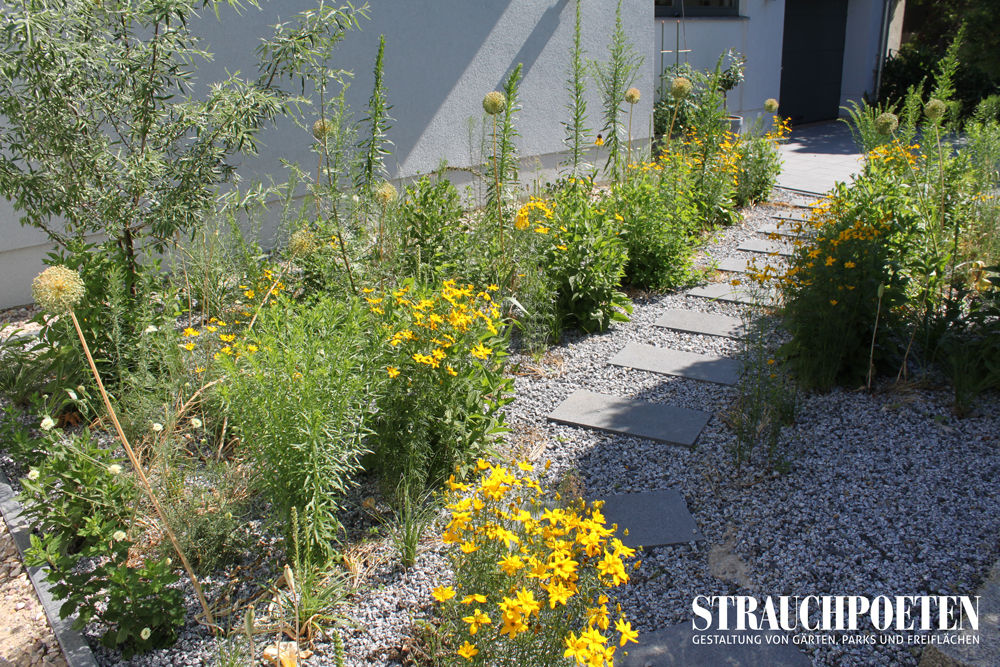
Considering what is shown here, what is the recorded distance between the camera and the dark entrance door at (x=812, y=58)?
1361cm

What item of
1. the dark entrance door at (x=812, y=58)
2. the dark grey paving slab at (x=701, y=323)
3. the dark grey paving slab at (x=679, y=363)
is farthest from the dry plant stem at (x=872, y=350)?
the dark entrance door at (x=812, y=58)

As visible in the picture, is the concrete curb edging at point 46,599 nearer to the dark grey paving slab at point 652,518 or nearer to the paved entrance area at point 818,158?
the dark grey paving slab at point 652,518

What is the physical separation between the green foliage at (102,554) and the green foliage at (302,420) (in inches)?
16.1

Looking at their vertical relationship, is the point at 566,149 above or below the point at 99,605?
above

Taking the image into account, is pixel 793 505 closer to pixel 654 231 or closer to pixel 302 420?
pixel 302 420

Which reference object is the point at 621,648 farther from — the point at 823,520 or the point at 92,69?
the point at 92,69

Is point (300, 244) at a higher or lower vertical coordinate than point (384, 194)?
lower

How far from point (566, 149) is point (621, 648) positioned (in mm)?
6668

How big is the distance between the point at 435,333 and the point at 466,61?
475 cm

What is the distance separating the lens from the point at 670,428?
3355mm

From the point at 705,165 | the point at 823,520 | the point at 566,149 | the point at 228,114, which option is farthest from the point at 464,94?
the point at 823,520

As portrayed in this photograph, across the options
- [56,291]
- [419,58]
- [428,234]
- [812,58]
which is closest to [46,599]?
[56,291]

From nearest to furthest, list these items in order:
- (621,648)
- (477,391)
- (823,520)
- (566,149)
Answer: (621,648)
(823,520)
(477,391)
(566,149)

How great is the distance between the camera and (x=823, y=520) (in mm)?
2654
